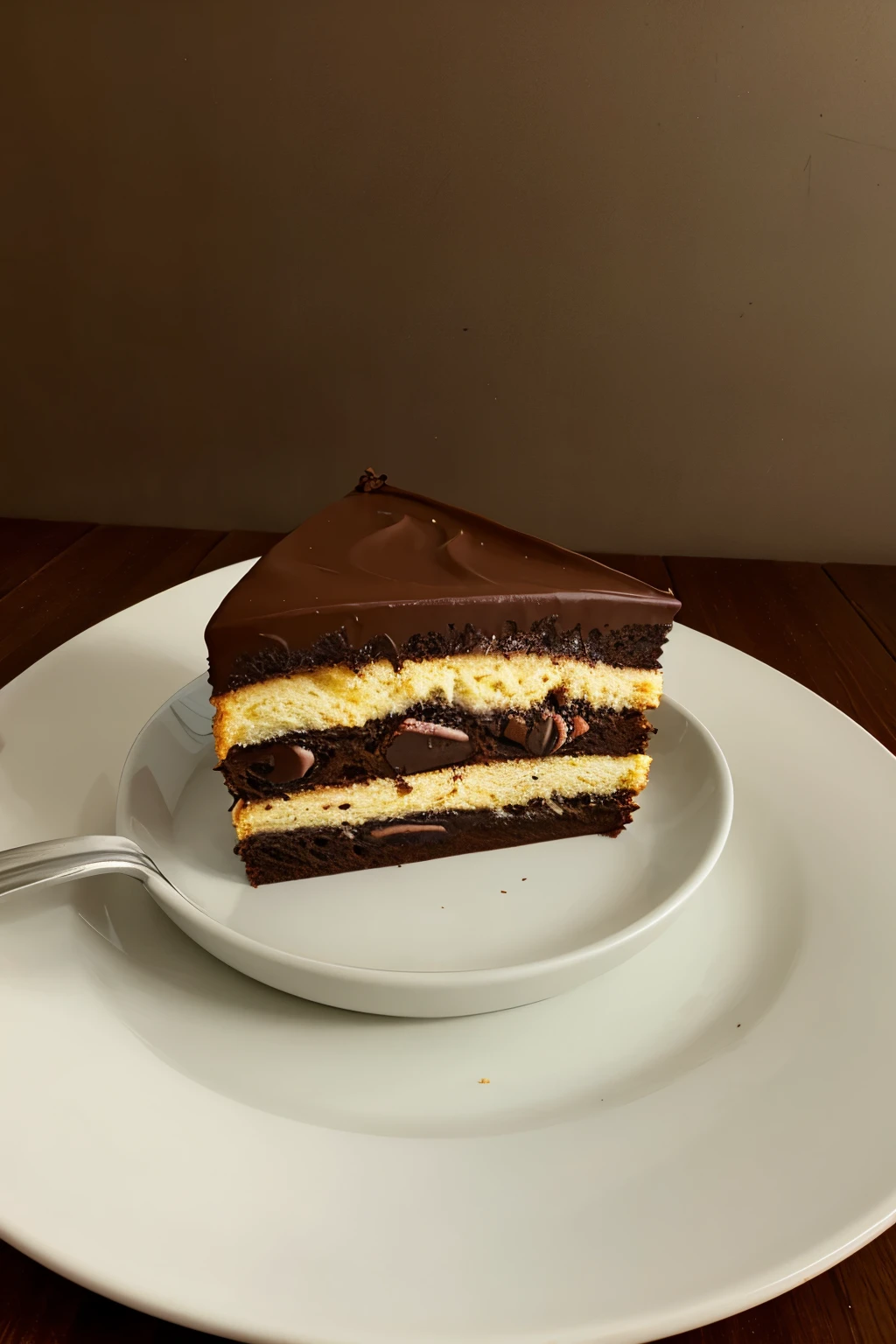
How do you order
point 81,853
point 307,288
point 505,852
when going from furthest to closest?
point 307,288 → point 505,852 → point 81,853

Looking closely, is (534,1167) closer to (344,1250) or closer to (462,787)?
(344,1250)

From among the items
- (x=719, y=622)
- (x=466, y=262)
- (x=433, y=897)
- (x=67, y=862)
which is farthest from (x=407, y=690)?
(x=466, y=262)

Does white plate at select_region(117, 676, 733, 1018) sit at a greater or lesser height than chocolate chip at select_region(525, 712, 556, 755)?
lesser

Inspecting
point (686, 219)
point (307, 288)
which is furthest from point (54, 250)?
point (686, 219)

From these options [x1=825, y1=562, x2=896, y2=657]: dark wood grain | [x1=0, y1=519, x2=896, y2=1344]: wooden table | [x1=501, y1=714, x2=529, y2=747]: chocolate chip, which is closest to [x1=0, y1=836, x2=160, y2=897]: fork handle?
[x1=0, y1=519, x2=896, y2=1344]: wooden table

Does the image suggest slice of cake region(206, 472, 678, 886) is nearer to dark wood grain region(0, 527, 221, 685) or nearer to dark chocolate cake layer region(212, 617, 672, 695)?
dark chocolate cake layer region(212, 617, 672, 695)
